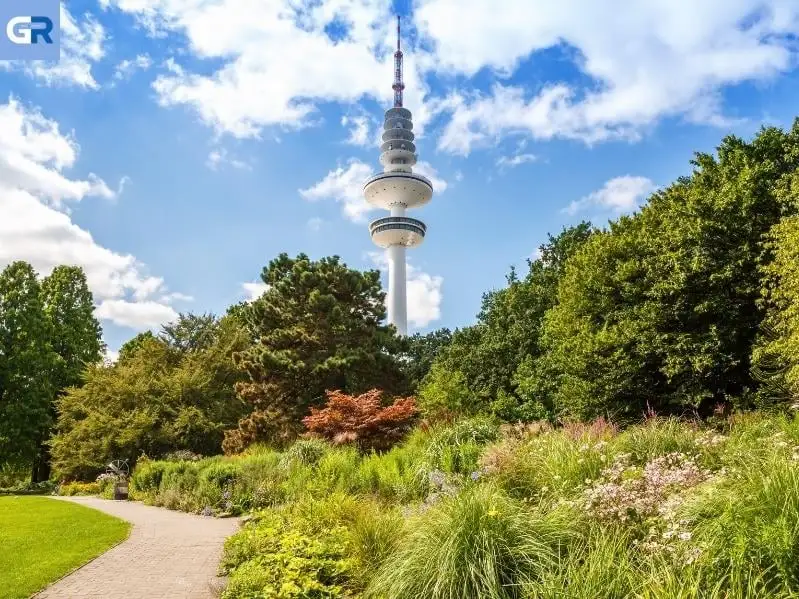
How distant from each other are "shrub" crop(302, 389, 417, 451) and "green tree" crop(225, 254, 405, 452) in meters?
5.61

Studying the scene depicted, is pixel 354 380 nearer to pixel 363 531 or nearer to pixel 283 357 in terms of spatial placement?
pixel 283 357

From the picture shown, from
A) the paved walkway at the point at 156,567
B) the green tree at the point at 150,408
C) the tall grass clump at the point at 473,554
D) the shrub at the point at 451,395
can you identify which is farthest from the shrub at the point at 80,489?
the tall grass clump at the point at 473,554

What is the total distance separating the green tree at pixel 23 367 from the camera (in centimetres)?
2950

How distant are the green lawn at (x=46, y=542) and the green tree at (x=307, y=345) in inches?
432

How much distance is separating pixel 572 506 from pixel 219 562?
4.99m

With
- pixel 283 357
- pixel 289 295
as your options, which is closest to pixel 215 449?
pixel 283 357

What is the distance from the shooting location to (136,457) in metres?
25.6

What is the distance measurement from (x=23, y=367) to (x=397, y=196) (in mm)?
58542

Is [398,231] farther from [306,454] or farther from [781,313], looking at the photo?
[781,313]

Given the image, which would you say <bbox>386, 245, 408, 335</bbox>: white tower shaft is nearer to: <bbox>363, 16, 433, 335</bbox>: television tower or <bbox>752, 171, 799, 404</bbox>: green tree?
<bbox>363, 16, 433, 335</bbox>: television tower

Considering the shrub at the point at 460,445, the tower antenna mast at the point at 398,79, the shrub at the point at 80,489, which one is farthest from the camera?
the tower antenna mast at the point at 398,79

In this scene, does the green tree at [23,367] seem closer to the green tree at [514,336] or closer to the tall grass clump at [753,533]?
the green tree at [514,336]

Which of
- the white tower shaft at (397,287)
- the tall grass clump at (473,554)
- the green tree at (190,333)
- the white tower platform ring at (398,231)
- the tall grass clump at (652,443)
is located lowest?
the tall grass clump at (473,554)

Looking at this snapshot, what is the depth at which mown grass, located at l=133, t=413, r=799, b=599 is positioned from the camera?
435 cm
